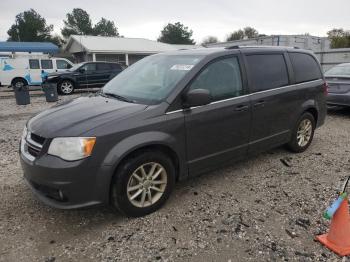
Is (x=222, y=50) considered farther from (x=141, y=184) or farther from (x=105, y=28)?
(x=105, y=28)

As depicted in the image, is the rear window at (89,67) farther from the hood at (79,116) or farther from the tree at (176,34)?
the tree at (176,34)

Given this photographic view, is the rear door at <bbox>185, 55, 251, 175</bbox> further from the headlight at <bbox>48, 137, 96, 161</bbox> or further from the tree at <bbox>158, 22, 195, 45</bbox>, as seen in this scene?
the tree at <bbox>158, 22, 195, 45</bbox>

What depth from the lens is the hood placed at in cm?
292

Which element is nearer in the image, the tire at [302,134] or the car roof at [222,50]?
the car roof at [222,50]

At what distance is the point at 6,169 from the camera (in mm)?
4668

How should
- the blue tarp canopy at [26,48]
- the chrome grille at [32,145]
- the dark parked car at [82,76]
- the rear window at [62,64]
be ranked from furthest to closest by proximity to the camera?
the blue tarp canopy at [26,48], the rear window at [62,64], the dark parked car at [82,76], the chrome grille at [32,145]

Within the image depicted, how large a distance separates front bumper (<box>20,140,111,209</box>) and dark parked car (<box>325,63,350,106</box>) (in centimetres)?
747

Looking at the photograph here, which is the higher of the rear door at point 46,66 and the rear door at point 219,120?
the rear door at point 46,66

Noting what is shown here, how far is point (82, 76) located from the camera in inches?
593

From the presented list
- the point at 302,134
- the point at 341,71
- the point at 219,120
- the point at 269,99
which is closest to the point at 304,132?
the point at 302,134

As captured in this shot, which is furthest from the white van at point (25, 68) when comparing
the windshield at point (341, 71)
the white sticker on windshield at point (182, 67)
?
the white sticker on windshield at point (182, 67)

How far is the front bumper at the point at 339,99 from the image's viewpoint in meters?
8.08

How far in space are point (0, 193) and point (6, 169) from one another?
86 centimetres

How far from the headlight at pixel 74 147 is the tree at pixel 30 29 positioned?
65523mm
